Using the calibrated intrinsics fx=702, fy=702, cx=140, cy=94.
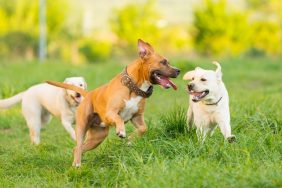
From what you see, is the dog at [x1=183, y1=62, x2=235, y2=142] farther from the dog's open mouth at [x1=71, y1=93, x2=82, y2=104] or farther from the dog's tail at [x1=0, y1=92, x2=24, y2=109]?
the dog's tail at [x1=0, y1=92, x2=24, y2=109]

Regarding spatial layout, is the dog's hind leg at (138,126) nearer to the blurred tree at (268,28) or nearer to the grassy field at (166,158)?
the grassy field at (166,158)

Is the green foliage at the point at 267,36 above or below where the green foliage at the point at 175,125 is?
below

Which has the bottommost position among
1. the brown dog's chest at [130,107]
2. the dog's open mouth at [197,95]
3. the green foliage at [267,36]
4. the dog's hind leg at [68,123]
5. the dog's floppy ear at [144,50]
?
the green foliage at [267,36]

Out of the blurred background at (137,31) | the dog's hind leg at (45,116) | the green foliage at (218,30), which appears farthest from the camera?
the blurred background at (137,31)

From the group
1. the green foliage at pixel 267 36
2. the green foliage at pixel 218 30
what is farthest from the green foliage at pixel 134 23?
the green foliage at pixel 267 36

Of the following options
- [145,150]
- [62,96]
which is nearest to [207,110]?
[145,150]

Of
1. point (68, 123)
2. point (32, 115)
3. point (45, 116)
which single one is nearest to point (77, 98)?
point (68, 123)

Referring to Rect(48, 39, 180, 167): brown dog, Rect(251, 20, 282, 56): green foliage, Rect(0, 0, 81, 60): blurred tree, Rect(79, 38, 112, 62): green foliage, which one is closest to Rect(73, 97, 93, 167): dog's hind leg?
Rect(48, 39, 180, 167): brown dog

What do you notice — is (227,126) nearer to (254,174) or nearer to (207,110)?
(207,110)

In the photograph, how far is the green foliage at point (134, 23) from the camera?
40.2m

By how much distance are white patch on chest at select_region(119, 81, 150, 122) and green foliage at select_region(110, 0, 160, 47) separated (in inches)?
1273

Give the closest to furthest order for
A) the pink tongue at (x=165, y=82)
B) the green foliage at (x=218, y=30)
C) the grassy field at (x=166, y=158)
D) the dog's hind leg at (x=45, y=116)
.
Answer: the grassy field at (x=166, y=158) < the pink tongue at (x=165, y=82) < the dog's hind leg at (x=45, y=116) < the green foliage at (x=218, y=30)

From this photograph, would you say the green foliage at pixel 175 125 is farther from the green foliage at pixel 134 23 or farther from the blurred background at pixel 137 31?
the green foliage at pixel 134 23

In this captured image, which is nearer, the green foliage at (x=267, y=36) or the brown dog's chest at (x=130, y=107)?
the brown dog's chest at (x=130, y=107)
